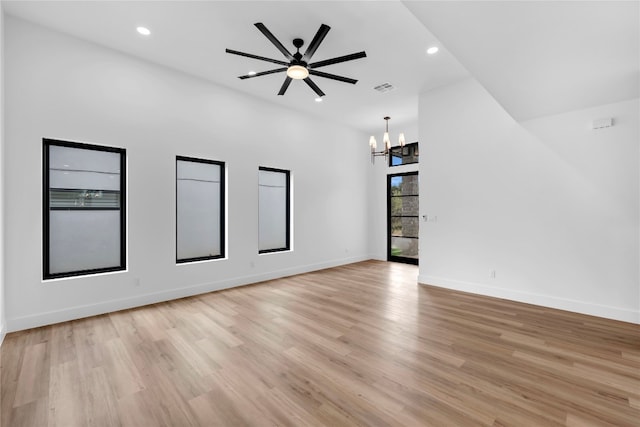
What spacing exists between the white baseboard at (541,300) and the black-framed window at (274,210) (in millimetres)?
2927

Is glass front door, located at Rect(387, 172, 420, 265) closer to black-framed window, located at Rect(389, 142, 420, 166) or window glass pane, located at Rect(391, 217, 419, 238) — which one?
window glass pane, located at Rect(391, 217, 419, 238)

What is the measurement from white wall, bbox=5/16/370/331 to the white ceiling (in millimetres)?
319

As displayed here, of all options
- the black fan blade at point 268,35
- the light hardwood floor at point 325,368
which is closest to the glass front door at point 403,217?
the light hardwood floor at point 325,368

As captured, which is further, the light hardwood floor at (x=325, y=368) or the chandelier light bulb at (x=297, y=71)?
the chandelier light bulb at (x=297, y=71)

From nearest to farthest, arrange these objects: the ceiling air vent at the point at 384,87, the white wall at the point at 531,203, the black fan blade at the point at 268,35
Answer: the black fan blade at the point at 268,35 → the white wall at the point at 531,203 → the ceiling air vent at the point at 384,87

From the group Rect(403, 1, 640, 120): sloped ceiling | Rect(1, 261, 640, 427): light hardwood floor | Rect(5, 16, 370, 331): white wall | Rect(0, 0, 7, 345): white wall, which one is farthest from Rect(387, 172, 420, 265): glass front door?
Rect(0, 0, 7, 345): white wall

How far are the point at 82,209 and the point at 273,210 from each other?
3.08m

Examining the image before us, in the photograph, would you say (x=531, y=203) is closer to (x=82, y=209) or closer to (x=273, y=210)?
(x=273, y=210)

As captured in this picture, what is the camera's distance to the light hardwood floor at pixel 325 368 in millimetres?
1859

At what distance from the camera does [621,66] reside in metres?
2.55

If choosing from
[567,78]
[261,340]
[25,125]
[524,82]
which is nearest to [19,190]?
[25,125]

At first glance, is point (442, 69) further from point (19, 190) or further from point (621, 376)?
point (19, 190)

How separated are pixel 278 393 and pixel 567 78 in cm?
391

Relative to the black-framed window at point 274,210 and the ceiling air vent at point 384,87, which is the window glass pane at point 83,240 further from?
the ceiling air vent at point 384,87
